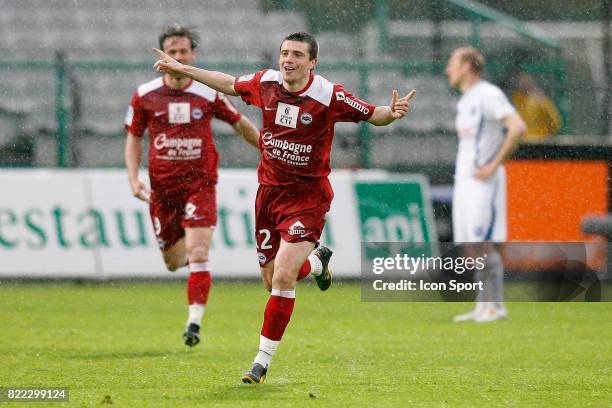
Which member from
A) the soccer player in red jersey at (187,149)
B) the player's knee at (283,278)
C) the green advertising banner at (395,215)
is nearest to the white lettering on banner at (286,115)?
the player's knee at (283,278)

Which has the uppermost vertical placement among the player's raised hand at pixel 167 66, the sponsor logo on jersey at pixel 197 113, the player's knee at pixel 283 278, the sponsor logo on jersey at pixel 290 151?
the player's raised hand at pixel 167 66

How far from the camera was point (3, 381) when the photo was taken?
6.81 meters

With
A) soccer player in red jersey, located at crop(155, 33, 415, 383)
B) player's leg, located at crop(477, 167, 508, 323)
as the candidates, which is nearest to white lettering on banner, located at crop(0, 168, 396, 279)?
player's leg, located at crop(477, 167, 508, 323)

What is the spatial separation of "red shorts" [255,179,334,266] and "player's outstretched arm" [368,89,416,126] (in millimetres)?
508

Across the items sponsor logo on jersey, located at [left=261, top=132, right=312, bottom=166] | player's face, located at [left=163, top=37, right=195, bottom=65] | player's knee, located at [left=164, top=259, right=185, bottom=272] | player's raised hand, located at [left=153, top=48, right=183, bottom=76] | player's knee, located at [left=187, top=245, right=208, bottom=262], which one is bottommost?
player's knee, located at [left=164, top=259, right=185, bottom=272]

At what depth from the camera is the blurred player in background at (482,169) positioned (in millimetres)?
10852

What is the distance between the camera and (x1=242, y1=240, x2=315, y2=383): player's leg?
6.86 meters

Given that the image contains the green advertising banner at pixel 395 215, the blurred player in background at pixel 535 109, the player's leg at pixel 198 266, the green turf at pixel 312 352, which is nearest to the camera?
the green turf at pixel 312 352

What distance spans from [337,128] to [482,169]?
4484 mm

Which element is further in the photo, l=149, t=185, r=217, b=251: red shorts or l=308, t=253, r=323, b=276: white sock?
l=149, t=185, r=217, b=251: red shorts

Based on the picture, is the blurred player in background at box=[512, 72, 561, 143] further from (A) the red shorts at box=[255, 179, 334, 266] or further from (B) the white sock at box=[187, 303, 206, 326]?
(A) the red shorts at box=[255, 179, 334, 266]

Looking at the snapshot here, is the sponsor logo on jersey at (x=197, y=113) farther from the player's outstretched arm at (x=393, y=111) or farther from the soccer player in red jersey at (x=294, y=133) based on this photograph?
the player's outstretched arm at (x=393, y=111)

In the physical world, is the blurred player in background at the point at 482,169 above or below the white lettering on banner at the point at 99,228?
above

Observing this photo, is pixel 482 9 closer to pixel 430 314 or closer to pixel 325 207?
pixel 430 314
